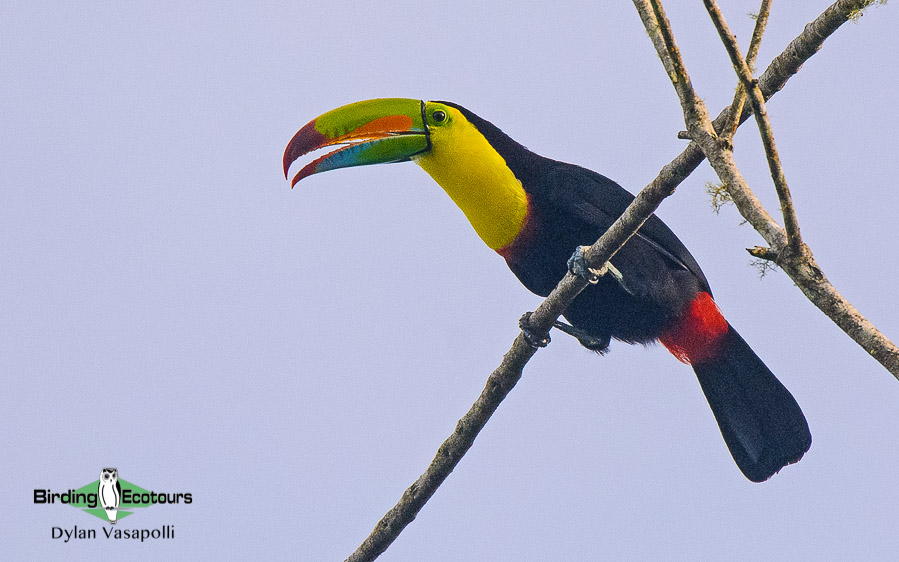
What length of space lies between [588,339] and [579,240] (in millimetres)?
656

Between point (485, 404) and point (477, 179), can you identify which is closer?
point (485, 404)

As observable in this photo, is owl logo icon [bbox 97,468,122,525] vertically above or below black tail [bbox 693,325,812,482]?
above

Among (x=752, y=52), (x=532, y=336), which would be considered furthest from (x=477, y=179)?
(x=752, y=52)

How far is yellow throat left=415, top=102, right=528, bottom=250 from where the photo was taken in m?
5.13

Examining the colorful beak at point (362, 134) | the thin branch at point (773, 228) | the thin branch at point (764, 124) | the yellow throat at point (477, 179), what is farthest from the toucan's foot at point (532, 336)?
the thin branch at point (764, 124)

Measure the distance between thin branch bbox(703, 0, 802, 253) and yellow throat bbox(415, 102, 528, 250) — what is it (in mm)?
2347

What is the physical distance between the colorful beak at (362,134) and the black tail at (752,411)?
2121mm

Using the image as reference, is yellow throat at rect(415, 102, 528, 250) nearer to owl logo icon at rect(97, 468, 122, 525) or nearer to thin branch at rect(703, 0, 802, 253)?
thin branch at rect(703, 0, 802, 253)

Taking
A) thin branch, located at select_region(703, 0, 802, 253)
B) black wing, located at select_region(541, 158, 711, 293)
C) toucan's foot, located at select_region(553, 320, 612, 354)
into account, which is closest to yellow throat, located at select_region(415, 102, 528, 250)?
black wing, located at select_region(541, 158, 711, 293)

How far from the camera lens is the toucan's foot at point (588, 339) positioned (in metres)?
5.43

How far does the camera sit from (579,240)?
517cm

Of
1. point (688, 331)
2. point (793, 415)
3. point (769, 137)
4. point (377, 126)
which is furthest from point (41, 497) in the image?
point (769, 137)

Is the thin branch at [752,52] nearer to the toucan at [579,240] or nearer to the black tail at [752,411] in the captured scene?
the toucan at [579,240]

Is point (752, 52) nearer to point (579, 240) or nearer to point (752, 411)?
point (579, 240)
